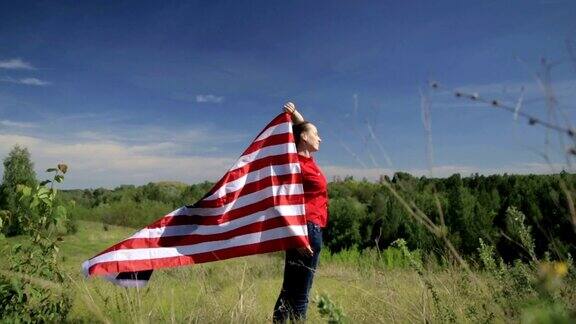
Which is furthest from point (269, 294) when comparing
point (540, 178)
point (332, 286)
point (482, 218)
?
point (540, 178)

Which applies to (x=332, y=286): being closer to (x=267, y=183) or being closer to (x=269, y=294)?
(x=269, y=294)

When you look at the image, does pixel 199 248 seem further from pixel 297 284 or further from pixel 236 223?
pixel 297 284

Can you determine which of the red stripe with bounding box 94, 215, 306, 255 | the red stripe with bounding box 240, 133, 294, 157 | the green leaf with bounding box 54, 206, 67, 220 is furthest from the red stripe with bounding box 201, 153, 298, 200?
the green leaf with bounding box 54, 206, 67, 220

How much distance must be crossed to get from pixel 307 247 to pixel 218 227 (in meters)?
0.88

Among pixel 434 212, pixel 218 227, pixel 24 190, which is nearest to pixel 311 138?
pixel 218 227

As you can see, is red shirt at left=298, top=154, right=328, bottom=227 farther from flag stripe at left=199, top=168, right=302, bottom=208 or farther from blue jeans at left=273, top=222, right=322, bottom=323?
flag stripe at left=199, top=168, right=302, bottom=208

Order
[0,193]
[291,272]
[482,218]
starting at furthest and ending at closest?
[482,218] < [0,193] < [291,272]

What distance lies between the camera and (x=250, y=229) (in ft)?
14.7

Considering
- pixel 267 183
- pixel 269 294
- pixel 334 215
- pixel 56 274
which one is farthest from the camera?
pixel 334 215

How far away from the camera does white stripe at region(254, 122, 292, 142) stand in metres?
4.67

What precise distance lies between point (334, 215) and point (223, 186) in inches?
891

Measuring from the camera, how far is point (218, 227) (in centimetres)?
462

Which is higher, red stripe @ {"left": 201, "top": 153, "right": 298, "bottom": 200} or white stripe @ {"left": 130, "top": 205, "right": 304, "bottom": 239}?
red stripe @ {"left": 201, "top": 153, "right": 298, "bottom": 200}

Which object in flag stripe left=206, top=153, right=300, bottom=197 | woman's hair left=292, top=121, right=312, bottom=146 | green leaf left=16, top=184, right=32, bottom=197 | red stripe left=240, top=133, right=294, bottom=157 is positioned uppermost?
woman's hair left=292, top=121, right=312, bottom=146
